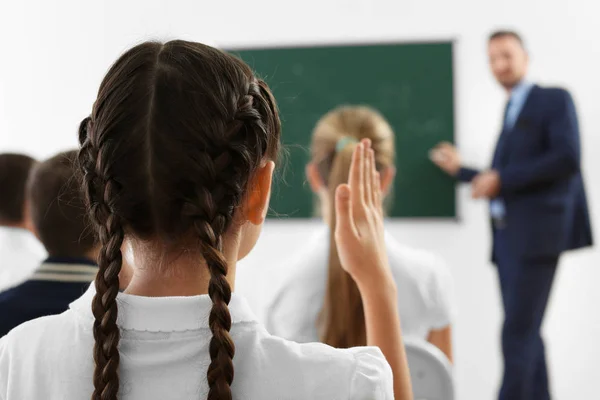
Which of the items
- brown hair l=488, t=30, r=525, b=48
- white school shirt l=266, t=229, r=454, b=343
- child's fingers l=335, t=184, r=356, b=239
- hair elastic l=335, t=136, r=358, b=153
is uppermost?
brown hair l=488, t=30, r=525, b=48

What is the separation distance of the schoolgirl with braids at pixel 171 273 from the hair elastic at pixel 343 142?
1.15 meters

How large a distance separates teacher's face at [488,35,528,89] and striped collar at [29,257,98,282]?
3013 millimetres

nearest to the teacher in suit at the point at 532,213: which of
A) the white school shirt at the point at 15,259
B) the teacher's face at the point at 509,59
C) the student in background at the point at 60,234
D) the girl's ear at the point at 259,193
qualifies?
the teacher's face at the point at 509,59

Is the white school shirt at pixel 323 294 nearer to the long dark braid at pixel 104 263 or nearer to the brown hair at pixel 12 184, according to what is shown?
the brown hair at pixel 12 184

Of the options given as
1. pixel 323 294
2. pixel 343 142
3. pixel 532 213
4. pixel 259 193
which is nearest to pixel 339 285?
pixel 323 294

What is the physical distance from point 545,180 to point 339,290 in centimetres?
227

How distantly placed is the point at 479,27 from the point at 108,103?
158 inches

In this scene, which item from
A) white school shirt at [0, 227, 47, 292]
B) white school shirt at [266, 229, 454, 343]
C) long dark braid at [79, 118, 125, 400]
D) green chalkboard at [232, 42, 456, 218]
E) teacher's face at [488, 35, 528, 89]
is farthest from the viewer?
green chalkboard at [232, 42, 456, 218]

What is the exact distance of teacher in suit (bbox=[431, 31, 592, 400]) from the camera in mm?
3713

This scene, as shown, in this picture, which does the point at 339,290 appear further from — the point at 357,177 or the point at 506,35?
the point at 506,35

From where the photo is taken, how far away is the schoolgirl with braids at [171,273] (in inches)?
31.8

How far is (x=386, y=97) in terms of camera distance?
15.1 ft

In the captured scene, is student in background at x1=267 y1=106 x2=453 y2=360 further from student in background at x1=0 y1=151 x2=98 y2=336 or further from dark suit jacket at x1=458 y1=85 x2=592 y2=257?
dark suit jacket at x1=458 y1=85 x2=592 y2=257

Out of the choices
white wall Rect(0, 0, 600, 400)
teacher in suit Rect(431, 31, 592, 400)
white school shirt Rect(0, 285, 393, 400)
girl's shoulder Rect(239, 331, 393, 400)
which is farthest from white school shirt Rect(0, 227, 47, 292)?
teacher in suit Rect(431, 31, 592, 400)
